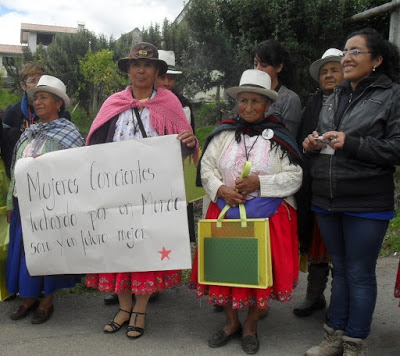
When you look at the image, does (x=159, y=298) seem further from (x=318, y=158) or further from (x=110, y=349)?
(x=318, y=158)

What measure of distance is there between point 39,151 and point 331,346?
8.30 ft

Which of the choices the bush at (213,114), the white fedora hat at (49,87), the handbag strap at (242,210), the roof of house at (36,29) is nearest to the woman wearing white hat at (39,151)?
the white fedora hat at (49,87)

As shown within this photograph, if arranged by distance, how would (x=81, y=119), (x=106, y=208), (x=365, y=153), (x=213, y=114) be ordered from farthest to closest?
(x=81, y=119), (x=213, y=114), (x=106, y=208), (x=365, y=153)

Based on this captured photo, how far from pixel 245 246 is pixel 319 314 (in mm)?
1214

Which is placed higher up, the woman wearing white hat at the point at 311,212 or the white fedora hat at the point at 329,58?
the white fedora hat at the point at 329,58

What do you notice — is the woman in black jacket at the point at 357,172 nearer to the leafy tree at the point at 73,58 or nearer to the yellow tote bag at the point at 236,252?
the yellow tote bag at the point at 236,252

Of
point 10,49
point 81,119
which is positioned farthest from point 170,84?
point 10,49

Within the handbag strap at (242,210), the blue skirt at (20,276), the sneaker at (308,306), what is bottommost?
the sneaker at (308,306)

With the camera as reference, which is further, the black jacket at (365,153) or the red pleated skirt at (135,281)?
the red pleated skirt at (135,281)

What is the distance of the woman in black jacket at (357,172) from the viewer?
287 centimetres

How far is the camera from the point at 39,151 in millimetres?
3766

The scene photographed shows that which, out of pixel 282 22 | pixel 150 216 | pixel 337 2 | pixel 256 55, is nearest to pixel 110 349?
pixel 150 216

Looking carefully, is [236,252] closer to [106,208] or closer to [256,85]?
[106,208]

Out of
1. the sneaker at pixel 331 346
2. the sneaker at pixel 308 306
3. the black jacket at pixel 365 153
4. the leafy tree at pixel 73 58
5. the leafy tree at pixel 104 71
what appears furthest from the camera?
the leafy tree at pixel 73 58
